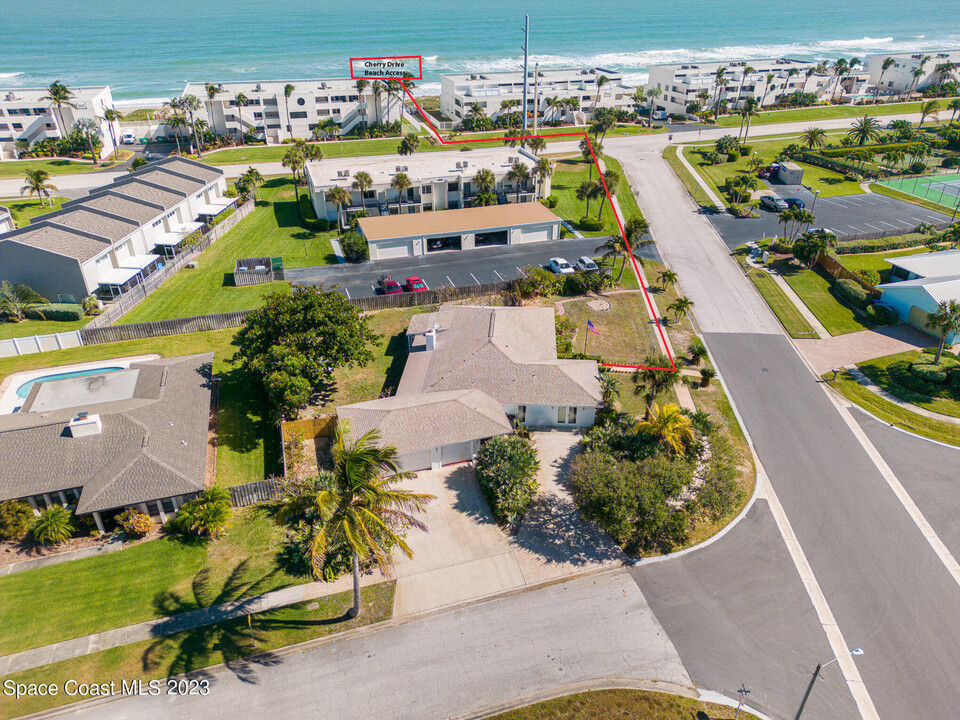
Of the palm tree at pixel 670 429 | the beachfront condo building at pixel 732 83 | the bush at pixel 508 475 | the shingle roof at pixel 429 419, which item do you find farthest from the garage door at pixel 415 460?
the beachfront condo building at pixel 732 83

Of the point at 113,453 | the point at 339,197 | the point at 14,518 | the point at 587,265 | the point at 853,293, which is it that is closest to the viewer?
the point at 14,518

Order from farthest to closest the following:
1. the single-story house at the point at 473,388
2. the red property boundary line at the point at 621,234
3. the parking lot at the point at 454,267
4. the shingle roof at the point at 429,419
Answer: the parking lot at the point at 454,267, the red property boundary line at the point at 621,234, the single-story house at the point at 473,388, the shingle roof at the point at 429,419

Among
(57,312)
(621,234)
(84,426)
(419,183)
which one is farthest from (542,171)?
(84,426)

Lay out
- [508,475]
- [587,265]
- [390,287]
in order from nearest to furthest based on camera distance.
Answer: [508,475], [390,287], [587,265]

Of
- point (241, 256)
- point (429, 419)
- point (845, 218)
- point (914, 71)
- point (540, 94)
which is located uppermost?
point (914, 71)

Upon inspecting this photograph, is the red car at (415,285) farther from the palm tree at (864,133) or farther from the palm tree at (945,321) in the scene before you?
the palm tree at (864,133)

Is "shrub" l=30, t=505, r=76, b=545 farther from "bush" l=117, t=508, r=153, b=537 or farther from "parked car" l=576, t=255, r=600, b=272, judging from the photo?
"parked car" l=576, t=255, r=600, b=272

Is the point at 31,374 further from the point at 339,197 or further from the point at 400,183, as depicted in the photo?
the point at 400,183
